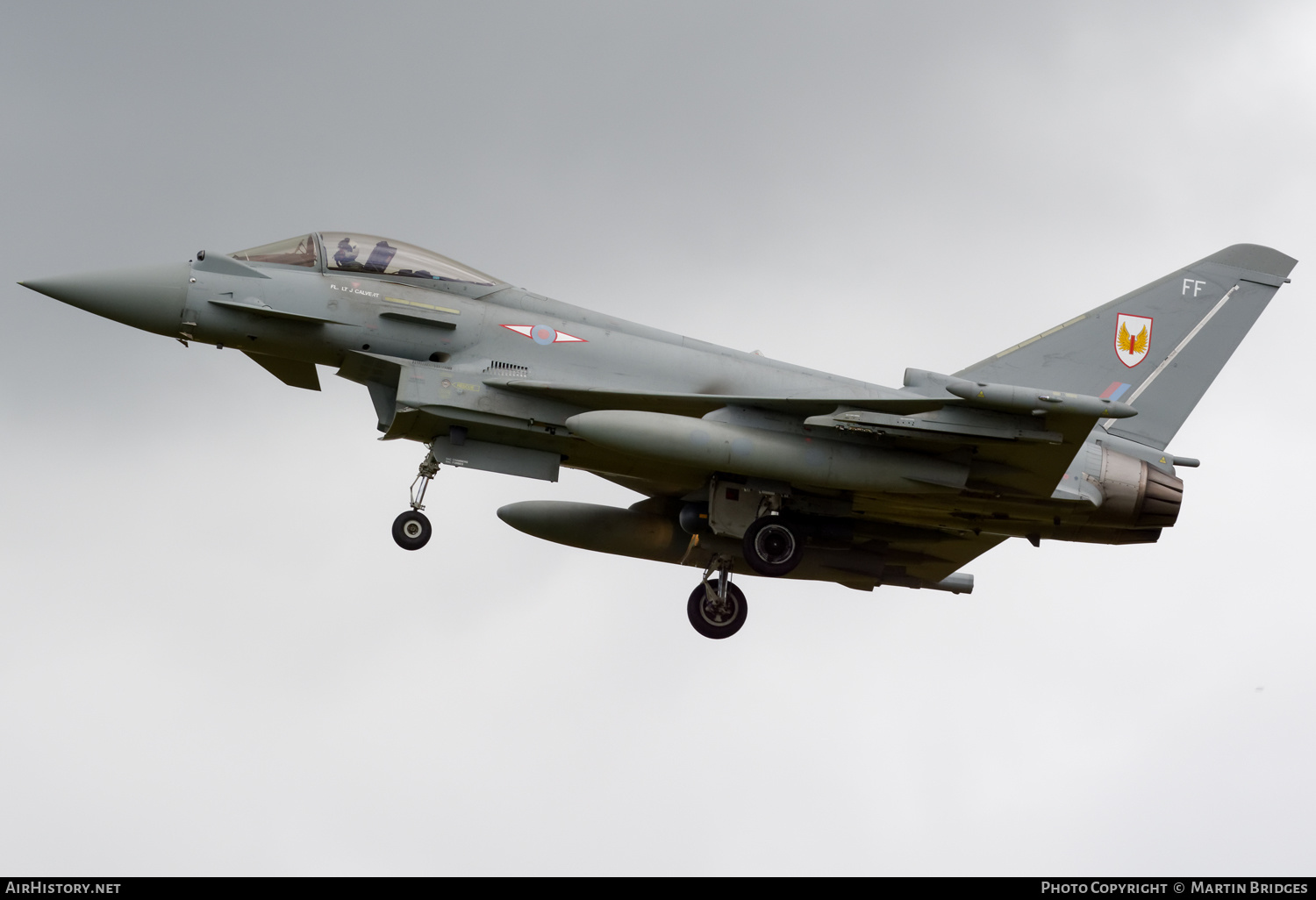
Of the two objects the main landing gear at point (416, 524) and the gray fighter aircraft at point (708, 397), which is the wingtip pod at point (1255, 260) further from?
the main landing gear at point (416, 524)

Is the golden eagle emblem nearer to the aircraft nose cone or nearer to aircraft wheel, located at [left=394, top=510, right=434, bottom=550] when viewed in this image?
aircraft wheel, located at [left=394, top=510, right=434, bottom=550]

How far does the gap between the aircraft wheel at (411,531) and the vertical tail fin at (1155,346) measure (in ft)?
22.7

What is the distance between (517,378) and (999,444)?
5.45m

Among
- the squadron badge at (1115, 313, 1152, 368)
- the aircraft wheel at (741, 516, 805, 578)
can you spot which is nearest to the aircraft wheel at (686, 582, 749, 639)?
the aircraft wheel at (741, 516, 805, 578)

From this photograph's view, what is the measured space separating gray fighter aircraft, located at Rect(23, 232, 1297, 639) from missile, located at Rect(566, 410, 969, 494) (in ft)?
0.07

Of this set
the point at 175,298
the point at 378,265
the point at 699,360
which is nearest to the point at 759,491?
the point at 699,360

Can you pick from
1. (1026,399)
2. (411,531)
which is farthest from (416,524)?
(1026,399)

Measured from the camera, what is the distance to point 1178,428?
58.6ft

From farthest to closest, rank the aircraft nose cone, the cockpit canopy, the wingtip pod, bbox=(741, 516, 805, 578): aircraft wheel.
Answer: the wingtip pod → bbox=(741, 516, 805, 578): aircraft wheel → the cockpit canopy → the aircraft nose cone

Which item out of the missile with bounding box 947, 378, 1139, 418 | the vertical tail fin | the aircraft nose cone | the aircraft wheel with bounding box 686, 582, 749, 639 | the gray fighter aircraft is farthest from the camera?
the aircraft wheel with bounding box 686, 582, 749, 639

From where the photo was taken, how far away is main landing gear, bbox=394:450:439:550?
1623cm

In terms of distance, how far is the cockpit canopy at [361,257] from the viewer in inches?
659
